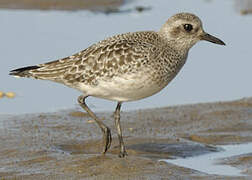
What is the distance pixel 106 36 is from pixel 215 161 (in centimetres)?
620

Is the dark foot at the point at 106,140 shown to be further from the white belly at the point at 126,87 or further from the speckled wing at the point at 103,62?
the speckled wing at the point at 103,62

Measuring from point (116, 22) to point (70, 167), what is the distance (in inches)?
331

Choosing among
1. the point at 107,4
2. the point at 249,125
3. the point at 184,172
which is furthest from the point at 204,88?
the point at 107,4

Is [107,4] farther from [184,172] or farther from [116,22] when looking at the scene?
[184,172]

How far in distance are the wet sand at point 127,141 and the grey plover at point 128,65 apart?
63 centimetres

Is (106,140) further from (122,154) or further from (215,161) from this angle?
(215,161)

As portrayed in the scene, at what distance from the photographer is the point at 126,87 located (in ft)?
30.7

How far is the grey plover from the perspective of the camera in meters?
9.39

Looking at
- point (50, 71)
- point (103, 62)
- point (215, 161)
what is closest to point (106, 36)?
point (50, 71)

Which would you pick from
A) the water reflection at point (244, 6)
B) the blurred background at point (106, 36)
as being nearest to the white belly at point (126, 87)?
the blurred background at point (106, 36)

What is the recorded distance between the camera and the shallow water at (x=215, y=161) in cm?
927

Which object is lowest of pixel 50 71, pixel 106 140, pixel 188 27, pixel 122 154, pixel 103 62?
pixel 122 154

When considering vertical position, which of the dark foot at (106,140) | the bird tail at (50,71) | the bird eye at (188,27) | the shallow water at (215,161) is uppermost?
the bird eye at (188,27)

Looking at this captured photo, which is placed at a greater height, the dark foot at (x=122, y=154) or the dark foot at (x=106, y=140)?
the dark foot at (x=106, y=140)
